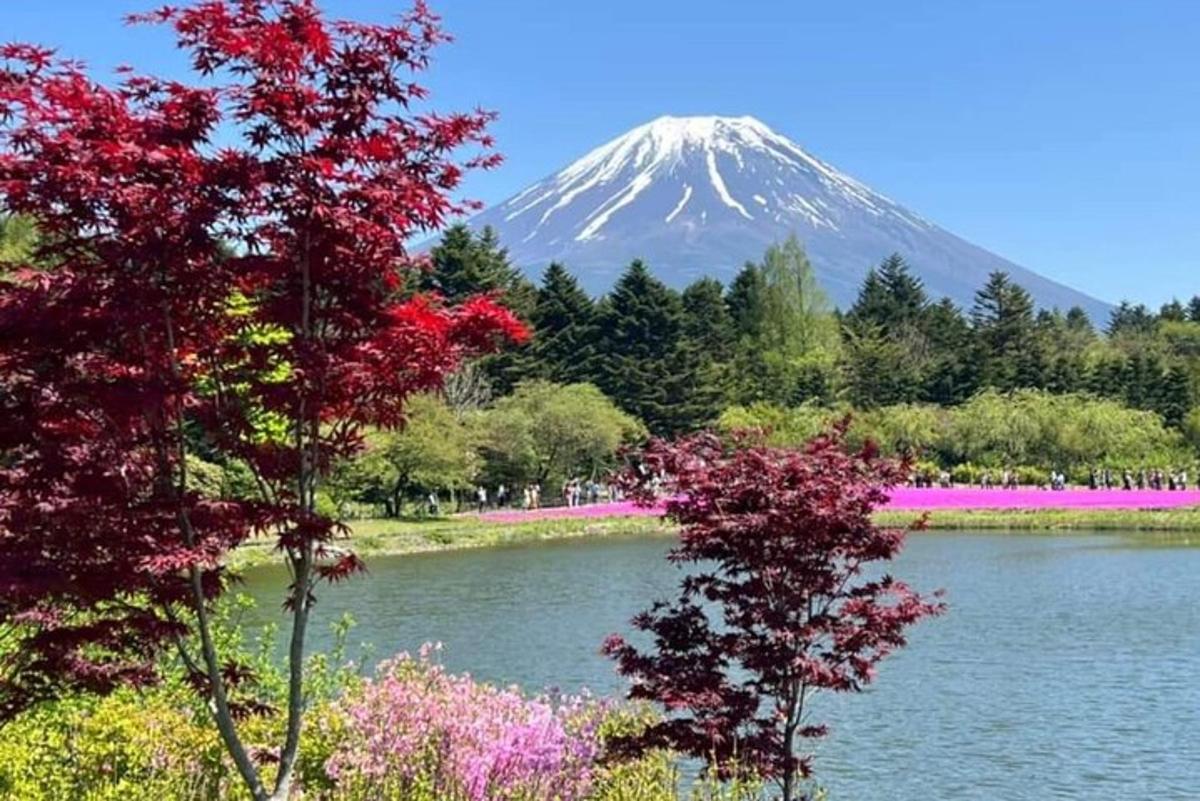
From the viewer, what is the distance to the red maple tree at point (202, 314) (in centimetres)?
420

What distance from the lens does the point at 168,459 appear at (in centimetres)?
474

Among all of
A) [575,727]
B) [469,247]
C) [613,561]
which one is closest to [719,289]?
[469,247]

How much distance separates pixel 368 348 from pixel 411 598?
54.0 feet

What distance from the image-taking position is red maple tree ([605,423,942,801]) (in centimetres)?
606

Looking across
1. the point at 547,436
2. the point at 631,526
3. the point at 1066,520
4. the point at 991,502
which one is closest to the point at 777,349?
the point at 547,436

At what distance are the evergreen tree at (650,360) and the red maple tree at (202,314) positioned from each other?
45.3 metres

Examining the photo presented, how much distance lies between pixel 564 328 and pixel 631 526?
923 inches

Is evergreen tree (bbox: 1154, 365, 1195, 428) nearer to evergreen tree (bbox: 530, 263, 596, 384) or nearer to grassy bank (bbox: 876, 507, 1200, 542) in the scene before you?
grassy bank (bbox: 876, 507, 1200, 542)

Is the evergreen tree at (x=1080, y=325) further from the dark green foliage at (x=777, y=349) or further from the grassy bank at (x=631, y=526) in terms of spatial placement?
the grassy bank at (x=631, y=526)

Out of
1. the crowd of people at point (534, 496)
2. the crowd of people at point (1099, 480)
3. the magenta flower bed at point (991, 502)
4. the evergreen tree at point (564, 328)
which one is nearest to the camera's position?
the magenta flower bed at point (991, 502)

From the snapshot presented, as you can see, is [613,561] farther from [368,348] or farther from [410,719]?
[368,348]

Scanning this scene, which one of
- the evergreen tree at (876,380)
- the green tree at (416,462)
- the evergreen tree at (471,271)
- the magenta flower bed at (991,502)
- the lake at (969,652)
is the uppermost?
the evergreen tree at (471,271)

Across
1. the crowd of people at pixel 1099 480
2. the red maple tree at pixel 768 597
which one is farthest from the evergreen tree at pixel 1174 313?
the red maple tree at pixel 768 597

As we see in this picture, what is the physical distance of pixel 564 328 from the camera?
57812 mm
